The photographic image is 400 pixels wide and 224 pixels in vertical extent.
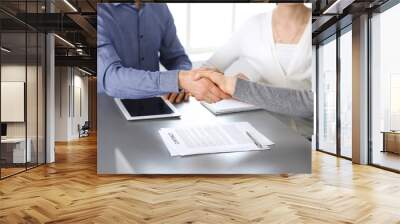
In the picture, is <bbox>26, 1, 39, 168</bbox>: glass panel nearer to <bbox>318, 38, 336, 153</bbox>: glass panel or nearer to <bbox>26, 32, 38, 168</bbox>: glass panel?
<bbox>26, 32, 38, 168</bbox>: glass panel

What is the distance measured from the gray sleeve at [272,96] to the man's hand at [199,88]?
255mm

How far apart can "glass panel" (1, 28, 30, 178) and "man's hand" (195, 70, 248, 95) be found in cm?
292

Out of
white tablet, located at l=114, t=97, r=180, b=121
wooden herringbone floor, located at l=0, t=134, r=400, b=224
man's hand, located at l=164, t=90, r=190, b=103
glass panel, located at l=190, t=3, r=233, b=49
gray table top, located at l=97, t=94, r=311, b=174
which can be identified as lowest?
wooden herringbone floor, located at l=0, t=134, r=400, b=224

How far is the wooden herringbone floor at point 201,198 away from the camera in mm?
3816

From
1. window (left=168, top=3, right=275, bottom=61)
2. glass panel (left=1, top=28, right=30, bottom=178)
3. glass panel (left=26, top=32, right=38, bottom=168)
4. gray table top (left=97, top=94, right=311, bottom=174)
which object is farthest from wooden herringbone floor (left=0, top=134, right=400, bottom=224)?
window (left=168, top=3, right=275, bottom=61)

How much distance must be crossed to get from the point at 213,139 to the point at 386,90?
345 centimetres

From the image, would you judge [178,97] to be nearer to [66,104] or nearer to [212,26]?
[212,26]

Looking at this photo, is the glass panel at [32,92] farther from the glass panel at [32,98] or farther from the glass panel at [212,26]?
the glass panel at [212,26]

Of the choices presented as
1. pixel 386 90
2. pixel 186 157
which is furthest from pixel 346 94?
pixel 186 157

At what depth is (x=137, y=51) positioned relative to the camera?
593 cm

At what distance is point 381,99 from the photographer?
722cm

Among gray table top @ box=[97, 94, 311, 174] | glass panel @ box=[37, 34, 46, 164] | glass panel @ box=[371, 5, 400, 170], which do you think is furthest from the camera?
glass panel @ box=[37, 34, 46, 164]

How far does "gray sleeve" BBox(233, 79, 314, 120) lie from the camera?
5887 mm

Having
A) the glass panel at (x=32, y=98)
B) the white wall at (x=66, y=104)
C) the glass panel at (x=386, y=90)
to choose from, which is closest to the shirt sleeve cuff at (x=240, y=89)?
the glass panel at (x=386, y=90)
